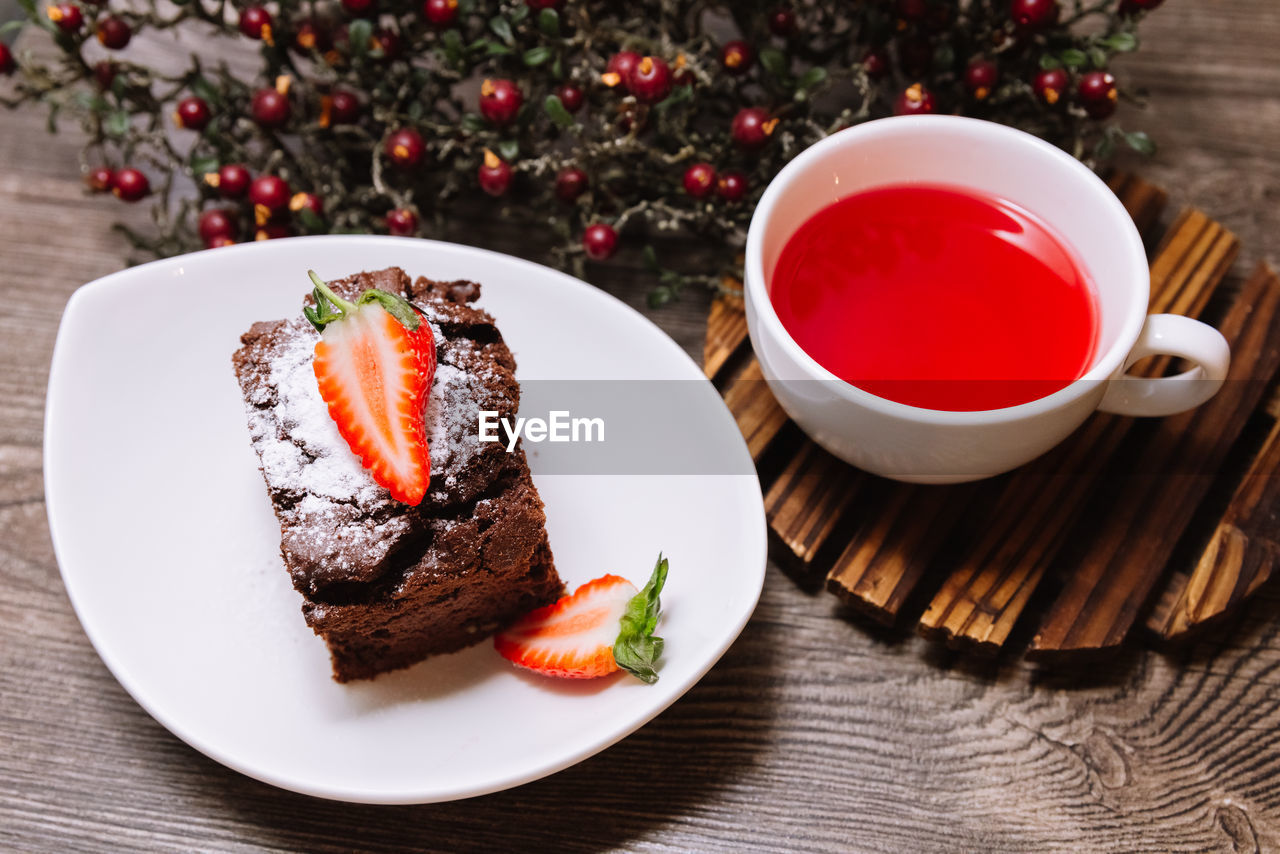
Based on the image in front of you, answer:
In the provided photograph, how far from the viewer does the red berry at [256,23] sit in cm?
183

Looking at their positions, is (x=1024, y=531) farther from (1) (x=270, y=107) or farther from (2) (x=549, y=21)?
(1) (x=270, y=107)

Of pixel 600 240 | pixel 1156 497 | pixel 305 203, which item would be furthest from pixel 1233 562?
pixel 305 203

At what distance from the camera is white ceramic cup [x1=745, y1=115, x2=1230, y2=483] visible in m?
1.42

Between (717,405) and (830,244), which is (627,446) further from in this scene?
(830,244)

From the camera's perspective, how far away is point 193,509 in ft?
5.59

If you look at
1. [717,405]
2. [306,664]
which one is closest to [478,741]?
[306,664]

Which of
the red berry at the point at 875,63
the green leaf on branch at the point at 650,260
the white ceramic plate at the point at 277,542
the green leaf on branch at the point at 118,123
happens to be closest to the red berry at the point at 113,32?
the green leaf on branch at the point at 118,123

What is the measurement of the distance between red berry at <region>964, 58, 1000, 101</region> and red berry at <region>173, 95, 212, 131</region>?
1472mm

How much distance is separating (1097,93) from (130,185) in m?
1.86

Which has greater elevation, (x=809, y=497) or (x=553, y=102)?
(x=553, y=102)

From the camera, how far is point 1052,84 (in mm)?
1812

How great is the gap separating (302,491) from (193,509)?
0.37 metres

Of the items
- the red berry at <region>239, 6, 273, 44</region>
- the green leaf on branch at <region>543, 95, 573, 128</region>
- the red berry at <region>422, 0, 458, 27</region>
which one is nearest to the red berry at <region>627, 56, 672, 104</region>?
the green leaf on branch at <region>543, 95, 573, 128</region>

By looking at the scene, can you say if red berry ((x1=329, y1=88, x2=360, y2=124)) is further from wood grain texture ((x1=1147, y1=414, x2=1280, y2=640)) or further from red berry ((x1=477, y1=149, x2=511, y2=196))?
wood grain texture ((x1=1147, y1=414, x2=1280, y2=640))
